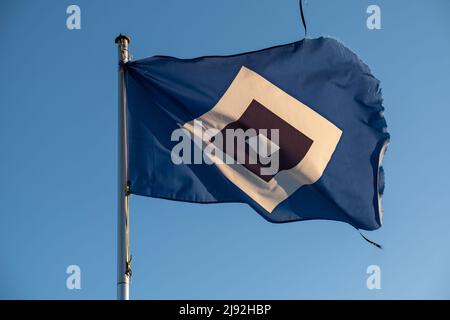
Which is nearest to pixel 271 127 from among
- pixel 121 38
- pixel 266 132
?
pixel 266 132

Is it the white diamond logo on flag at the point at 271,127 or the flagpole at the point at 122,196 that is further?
the white diamond logo on flag at the point at 271,127

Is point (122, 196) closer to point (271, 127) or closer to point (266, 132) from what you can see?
point (266, 132)

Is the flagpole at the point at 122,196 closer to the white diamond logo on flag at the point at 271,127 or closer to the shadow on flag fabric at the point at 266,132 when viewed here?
the shadow on flag fabric at the point at 266,132

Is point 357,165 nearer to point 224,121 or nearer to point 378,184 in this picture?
point 378,184

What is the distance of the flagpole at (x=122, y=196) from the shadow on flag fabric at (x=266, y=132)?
20 centimetres

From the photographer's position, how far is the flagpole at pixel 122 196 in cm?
890

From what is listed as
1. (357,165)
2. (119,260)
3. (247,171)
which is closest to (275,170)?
(247,171)

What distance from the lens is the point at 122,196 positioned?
31.0 ft

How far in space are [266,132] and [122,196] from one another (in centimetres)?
233

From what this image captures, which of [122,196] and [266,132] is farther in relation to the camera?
[266,132]

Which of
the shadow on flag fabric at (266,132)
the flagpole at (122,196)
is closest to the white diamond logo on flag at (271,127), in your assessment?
the shadow on flag fabric at (266,132)

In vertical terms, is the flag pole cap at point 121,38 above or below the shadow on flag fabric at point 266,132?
above

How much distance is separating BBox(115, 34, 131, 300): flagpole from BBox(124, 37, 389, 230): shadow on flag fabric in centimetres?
20

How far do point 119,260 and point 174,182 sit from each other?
1.40m
